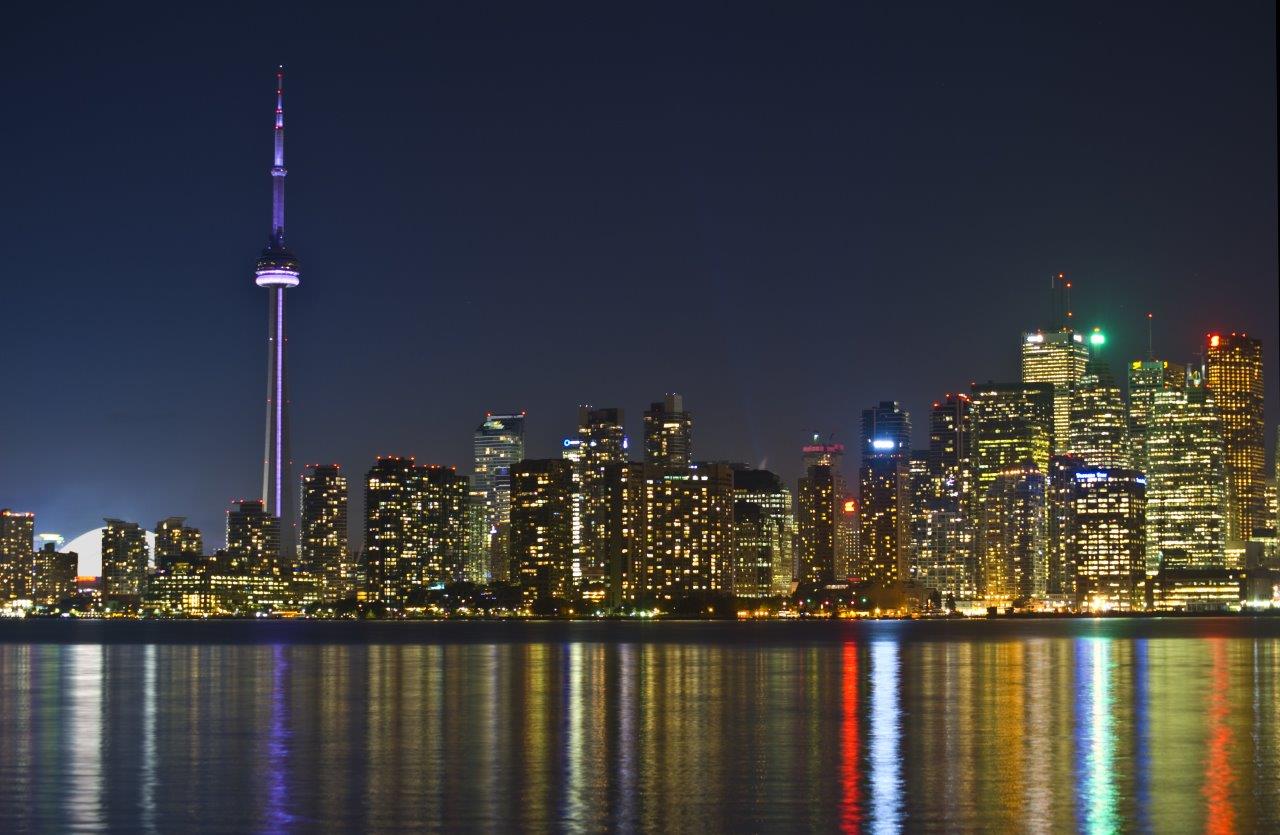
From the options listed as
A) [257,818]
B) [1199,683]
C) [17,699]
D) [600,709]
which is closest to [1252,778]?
[257,818]

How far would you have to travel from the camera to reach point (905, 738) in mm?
64375

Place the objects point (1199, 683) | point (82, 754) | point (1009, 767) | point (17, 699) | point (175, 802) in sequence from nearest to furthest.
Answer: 1. point (175, 802)
2. point (1009, 767)
3. point (82, 754)
4. point (17, 699)
5. point (1199, 683)

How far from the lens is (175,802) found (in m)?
46.8

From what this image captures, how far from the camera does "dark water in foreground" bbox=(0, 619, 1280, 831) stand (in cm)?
4391

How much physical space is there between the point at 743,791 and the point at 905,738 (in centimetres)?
1762

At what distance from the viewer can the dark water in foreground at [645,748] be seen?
43.9 meters

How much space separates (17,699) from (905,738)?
4844 cm

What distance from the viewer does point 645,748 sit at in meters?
60.3

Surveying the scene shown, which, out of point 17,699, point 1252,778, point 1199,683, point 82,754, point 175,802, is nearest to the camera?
point 175,802

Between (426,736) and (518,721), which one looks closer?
(426,736)

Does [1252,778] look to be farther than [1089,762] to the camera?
No

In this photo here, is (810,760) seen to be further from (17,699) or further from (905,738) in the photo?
(17,699)

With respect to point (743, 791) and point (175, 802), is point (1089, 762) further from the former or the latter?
point (175, 802)

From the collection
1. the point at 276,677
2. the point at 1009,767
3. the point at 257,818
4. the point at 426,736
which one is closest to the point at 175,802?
the point at 257,818
